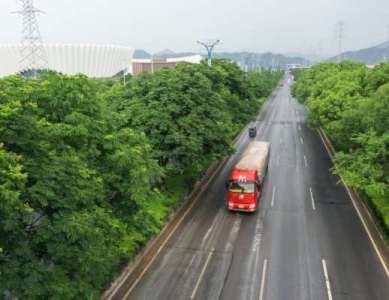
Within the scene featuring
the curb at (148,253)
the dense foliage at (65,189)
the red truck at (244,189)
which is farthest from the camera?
the red truck at (244,189)

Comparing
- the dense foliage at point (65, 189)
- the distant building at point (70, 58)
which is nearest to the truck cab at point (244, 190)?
the dense foliage at point (65, 189)

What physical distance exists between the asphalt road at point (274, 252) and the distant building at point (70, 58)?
9608 cm

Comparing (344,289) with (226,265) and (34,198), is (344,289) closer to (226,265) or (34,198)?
(226,265)

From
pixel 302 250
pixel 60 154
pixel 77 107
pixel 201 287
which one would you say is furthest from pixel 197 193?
pixel 60 154

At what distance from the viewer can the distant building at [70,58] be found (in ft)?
397

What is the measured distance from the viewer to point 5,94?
43.5 feet

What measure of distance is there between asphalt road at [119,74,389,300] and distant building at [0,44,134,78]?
315ft

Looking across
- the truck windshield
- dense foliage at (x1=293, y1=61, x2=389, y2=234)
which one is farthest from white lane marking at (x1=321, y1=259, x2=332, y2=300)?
the truck windshield

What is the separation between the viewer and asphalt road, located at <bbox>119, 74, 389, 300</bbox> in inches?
746

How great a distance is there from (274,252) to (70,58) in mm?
115208

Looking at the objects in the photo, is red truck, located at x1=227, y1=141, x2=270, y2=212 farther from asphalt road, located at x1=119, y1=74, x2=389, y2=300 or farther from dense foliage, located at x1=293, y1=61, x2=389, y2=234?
dense foliage, located at x1=293, y1=61, x2=389, y2=234

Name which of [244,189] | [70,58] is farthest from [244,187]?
[70,58]

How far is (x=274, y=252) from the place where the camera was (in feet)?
74.0

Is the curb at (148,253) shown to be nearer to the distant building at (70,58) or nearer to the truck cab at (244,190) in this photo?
the truck cab at (244,190)
